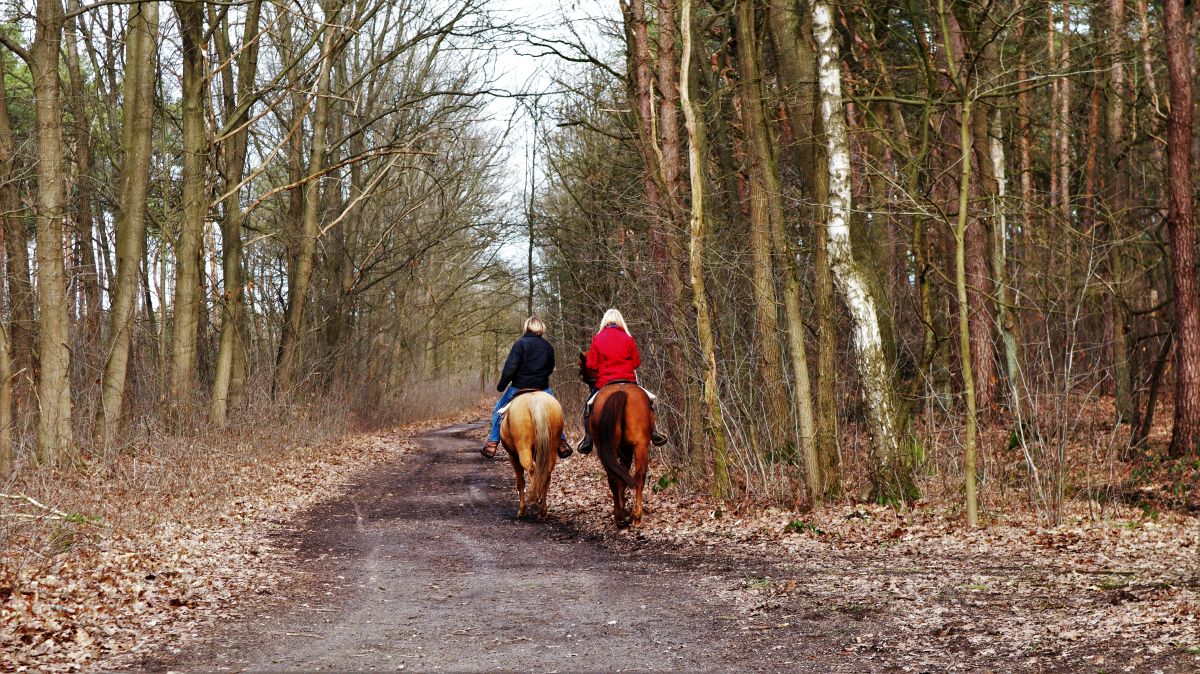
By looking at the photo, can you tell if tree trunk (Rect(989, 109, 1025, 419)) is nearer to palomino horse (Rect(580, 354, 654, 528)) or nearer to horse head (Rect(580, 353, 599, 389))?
palomino horse (Rect(580, 354, 654, 528))

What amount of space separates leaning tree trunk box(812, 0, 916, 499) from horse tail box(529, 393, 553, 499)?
384cm

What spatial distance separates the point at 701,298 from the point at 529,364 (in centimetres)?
245

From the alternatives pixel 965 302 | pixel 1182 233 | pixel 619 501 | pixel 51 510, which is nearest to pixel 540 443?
pixel 619 501

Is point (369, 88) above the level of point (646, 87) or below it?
above

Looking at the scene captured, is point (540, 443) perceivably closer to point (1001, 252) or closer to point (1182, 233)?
point (1001, 252)

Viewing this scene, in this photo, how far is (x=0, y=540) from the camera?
308 inches

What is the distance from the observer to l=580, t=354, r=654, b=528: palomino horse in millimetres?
12047

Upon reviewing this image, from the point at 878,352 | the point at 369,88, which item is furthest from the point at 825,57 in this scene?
the point at 369,88

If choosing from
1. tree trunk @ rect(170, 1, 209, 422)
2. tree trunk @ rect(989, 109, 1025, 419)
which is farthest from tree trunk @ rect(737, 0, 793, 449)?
tree trunk @ rect(170, 1, 209, 422)

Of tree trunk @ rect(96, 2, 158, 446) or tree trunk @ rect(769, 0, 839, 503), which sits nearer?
tree trunk @ rect(769, 0, 839, 503)

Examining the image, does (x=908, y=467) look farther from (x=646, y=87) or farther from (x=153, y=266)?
(x=153, y=266)

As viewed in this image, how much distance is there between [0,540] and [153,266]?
21.9 metres

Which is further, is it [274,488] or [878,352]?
[274,488]

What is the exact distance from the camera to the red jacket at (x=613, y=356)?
1222cm
